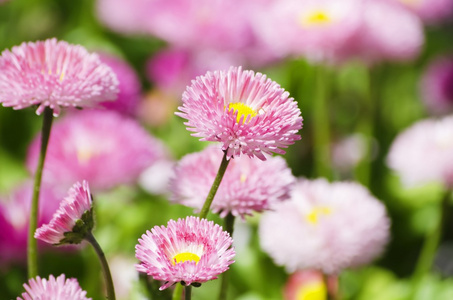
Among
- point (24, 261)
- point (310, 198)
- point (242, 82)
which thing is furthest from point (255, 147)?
point (24, 261)

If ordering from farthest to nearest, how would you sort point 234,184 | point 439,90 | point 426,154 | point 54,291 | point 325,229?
1. point 439,90
2. point 426,154
3. point 325,229
4. point 234,184
5. point 54,291

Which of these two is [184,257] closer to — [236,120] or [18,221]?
[236,120]

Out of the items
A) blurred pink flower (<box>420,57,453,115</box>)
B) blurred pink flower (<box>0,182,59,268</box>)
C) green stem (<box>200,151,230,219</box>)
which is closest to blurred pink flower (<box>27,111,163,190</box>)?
blurred pink flower (<box>0,182,59,268</box>)

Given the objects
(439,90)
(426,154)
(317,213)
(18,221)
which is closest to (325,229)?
Answer: (317,213)

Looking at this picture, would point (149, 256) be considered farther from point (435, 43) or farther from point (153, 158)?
point (435, 43)

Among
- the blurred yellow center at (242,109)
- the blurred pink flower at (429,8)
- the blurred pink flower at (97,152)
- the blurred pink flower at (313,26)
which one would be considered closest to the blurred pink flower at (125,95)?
the blurred pink flower at (97,152)

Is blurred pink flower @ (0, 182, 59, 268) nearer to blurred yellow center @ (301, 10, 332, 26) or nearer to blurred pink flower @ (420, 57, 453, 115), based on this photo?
blurred yellow center @ (301, 10, 332, 26)

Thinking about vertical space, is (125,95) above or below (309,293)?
above

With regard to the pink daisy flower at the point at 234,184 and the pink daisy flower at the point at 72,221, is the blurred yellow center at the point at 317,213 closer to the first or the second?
the pink daisy flower at the point at 234,184
